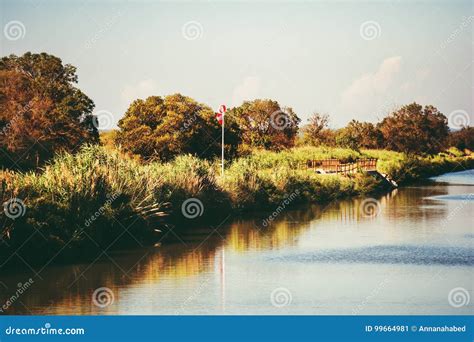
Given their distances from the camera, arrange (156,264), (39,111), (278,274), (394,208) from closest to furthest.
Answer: (278,274) → (156,264) → (39,111) → (394,208)

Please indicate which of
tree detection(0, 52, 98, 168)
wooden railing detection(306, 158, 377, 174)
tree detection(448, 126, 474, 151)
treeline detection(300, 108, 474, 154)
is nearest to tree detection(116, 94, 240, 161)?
tree detection(0, 52, 98, 168)

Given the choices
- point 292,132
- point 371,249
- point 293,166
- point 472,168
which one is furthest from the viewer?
point 472,168

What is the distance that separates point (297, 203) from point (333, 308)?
2148 centimetres

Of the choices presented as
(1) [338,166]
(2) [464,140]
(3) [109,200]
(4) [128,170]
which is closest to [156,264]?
(3) [109,200]

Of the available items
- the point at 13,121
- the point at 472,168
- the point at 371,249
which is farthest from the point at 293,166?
the point at 472,168

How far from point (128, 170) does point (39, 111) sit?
9.59 meters

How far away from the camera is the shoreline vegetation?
787 inches

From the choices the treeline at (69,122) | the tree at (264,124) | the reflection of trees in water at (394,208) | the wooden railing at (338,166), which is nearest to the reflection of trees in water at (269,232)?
the reflection of trees in water at (394,208)

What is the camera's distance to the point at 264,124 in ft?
194

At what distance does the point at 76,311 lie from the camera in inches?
589

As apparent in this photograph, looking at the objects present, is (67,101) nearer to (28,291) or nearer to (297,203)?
(297,203)

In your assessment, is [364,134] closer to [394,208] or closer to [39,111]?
[394,208]

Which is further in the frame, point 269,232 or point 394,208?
point 394,208

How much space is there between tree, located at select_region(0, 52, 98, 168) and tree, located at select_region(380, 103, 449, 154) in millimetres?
43528
